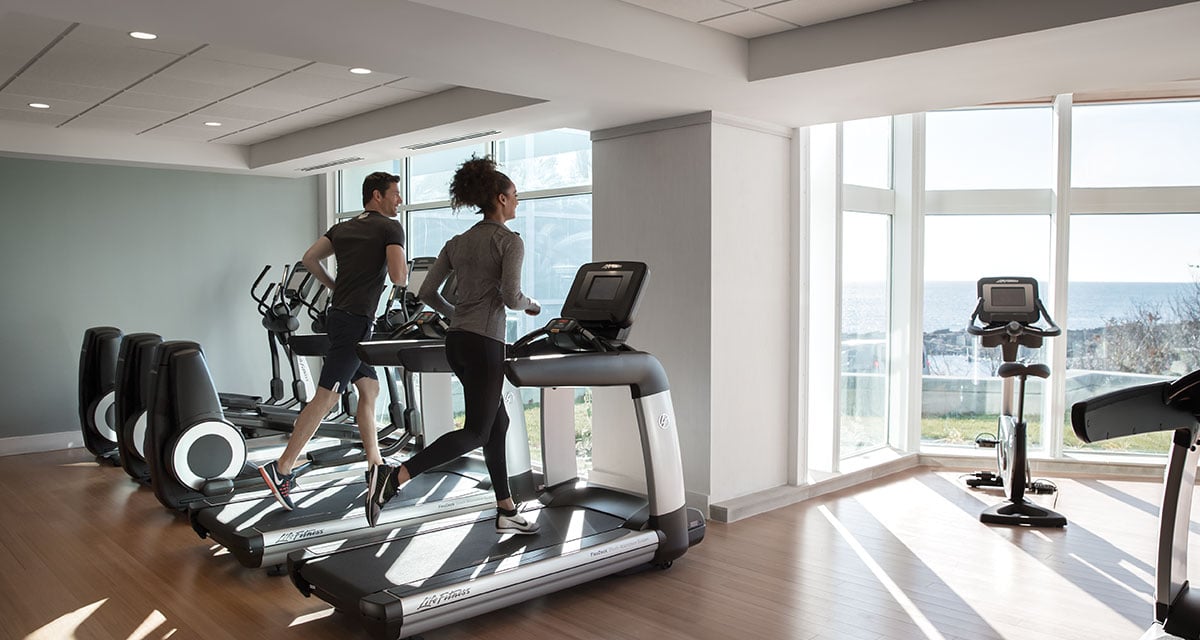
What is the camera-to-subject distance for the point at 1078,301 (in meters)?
6.20

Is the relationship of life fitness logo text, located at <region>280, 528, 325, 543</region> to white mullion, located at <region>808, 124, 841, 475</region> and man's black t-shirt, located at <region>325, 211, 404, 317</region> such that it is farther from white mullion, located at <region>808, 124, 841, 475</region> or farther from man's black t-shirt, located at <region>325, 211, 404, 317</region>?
Answer: white mullion, located at <region>808, 124, 841, 475</region>

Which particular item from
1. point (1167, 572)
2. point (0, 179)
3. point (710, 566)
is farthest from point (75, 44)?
point (1167, 572)

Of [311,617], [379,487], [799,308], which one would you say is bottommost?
[311,617]

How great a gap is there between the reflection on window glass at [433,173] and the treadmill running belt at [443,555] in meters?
3.79

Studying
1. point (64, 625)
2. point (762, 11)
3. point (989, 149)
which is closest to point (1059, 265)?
point (989, 149)

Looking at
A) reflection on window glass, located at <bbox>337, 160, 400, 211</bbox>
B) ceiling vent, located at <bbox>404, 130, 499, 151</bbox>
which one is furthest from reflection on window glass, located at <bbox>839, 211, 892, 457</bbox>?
reflection on window glass, located at <bbox>337, 160, 400, 211</bbox>

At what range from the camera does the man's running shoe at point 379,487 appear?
3652 millimetres

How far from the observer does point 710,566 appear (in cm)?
400

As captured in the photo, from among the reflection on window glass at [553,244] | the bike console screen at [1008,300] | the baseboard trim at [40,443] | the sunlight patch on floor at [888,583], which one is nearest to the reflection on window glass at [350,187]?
the reflection on window glass at [553,244]

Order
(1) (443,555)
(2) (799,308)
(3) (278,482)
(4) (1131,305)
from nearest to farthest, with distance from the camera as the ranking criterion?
1. (1) (443,555)
2. (3) (278,482)
3. (2) (799,308)
4. (4) (1131,305)

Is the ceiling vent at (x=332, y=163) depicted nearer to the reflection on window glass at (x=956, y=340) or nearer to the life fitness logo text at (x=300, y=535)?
the life fitness logo text at (x=300, y=535)

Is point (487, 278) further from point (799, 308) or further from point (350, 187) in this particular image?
point (350, 187)

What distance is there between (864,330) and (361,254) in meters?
3.41

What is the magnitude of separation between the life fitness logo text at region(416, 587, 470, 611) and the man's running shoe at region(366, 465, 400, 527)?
2.22 feet
